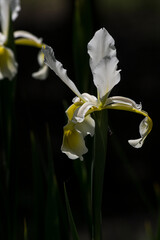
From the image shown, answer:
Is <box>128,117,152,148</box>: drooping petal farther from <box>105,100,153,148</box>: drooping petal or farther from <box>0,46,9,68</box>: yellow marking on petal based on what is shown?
<box>0,46,9,68</box>: yellow marking on petal

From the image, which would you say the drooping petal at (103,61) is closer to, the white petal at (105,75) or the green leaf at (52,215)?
the white petal at (105,75)

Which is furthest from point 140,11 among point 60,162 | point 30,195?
point 30,195

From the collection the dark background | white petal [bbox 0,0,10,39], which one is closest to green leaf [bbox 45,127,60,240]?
white petal [bbox 0,0,10,39]

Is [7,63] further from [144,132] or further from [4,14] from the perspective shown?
[144,132]

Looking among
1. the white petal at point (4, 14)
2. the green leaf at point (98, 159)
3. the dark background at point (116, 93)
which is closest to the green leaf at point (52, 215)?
the green leaf at point (98, 159)

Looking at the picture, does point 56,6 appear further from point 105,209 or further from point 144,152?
point 105,209
